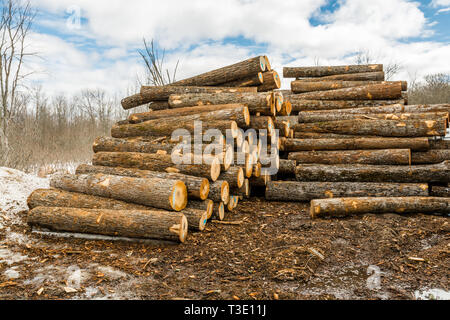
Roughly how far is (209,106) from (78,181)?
324 cm

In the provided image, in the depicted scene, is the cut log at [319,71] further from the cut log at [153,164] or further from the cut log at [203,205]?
the cut log at [203,205]

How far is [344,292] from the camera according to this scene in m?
Result: 3.35

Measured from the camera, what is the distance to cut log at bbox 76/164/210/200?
17.5ft

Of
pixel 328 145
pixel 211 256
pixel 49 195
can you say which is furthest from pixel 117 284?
pixel 328 145

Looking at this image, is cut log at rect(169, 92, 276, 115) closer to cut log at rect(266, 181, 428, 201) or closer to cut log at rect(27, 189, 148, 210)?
cut log at rect(266, 181, 428, 201)

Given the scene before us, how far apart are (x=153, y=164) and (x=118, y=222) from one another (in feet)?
5.40

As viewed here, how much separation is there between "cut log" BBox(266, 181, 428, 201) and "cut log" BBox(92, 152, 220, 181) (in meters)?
2.04

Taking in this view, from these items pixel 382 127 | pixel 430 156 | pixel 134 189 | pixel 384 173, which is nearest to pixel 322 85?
pixel 382 127

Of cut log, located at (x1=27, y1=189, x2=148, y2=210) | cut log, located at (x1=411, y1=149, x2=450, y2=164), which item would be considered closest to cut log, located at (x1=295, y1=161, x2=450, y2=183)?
cut log, located at (x1=411, y1=149, x2=450, y2=164)

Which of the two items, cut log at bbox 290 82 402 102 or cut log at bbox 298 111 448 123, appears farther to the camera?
cut log at bbox 290 82 402 102

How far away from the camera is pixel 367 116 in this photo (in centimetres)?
845

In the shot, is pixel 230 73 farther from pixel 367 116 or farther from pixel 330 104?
pixel 367 116
